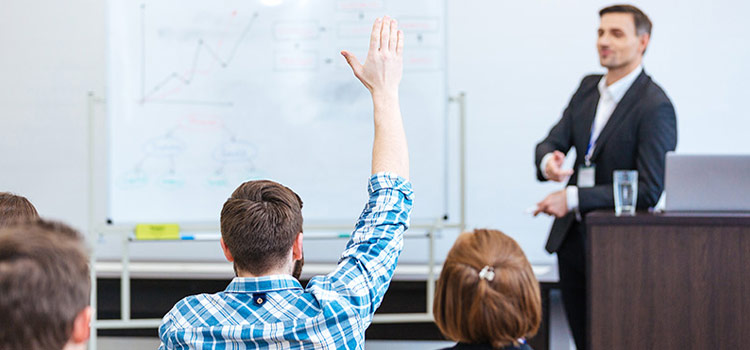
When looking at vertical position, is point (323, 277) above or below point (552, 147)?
below

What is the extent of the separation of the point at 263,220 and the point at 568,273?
186cm

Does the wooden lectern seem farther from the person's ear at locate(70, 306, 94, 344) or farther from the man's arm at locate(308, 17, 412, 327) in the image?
the person's ear at locate(70, 306, 94, 344)

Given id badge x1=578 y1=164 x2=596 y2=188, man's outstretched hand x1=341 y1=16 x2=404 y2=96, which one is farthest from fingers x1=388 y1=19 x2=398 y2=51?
id badge x1=578 y1=164 x2=596 y2=188

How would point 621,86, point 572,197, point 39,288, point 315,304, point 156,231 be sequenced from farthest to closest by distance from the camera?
point 156,231, point 621,86, point 572,197, point 315,304, point 39,288

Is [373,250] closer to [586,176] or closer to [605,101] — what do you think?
[586,176]

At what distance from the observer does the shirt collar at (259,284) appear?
4.45 feet

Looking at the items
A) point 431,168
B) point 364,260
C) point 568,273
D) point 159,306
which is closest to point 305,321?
point 364,260

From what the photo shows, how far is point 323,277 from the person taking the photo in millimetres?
1336

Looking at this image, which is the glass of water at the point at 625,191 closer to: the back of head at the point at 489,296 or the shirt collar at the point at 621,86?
the shirt collar at the point at 621,86

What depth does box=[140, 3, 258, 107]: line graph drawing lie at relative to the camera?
10.9 ft

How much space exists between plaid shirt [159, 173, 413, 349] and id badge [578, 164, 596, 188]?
1661 mm

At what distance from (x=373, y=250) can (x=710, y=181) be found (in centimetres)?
149

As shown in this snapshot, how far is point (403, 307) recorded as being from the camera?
3701 mm

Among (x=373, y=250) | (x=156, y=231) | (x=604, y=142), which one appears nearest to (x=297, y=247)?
(x=373, y=250)
